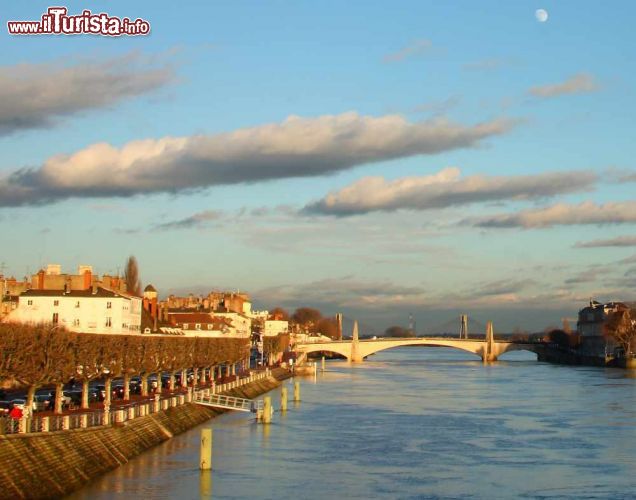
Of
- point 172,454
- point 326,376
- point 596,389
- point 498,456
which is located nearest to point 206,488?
point 172,454

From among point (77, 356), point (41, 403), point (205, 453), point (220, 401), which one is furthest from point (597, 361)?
point (205, 453)

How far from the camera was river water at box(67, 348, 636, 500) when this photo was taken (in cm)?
4212

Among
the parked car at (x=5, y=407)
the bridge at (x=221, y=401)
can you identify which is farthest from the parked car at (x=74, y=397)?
→ the bridge at (x=221, y=401)

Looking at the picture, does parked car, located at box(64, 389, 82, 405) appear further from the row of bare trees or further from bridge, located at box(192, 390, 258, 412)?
bridge, located at box(192, 390, 258, 412)

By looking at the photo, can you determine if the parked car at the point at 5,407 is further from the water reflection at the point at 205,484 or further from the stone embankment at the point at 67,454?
the water reflection at the point at 205,484

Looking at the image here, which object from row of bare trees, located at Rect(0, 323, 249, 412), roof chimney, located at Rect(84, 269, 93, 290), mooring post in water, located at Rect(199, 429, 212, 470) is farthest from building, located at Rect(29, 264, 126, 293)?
mooring post in water, located at Rect(199, 429, 212, 470)

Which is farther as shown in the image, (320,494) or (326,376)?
(326,376)

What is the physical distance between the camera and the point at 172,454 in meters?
50.2

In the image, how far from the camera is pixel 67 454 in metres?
39.8

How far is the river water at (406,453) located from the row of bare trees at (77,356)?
5.66m

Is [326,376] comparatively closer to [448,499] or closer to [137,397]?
[137,397]

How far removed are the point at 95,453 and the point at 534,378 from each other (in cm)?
9693

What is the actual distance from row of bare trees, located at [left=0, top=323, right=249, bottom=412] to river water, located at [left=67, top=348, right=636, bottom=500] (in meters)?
5.66

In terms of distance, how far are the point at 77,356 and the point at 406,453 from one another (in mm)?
17561
